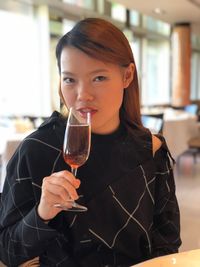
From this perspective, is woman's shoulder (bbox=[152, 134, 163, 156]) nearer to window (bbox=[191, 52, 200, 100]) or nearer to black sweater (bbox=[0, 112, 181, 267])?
black sweater (bbox=[0, 112, 181, 267])

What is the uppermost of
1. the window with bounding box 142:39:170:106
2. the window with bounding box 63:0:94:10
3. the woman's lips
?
the window with bounding box 63:0:94:10

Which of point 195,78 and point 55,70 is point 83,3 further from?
point 195,78

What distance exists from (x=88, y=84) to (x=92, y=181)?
297mm

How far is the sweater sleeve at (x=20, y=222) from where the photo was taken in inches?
40.9

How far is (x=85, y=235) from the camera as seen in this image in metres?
1.13

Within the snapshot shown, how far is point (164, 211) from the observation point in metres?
1.30

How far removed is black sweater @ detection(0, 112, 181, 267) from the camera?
3.59 feet

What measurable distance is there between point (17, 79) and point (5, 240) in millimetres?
5889

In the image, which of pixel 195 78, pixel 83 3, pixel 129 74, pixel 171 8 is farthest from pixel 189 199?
pixel 195 78

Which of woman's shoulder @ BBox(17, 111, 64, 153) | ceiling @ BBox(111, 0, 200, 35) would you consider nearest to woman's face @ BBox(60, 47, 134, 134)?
woman's shoulder @ BBox(17, 111, 64, 153)

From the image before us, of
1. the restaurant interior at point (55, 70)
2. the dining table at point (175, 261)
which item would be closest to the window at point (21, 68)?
the restaurant interior at point (55, 70)

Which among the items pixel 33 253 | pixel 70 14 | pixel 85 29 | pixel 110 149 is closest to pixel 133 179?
pixel 110 149

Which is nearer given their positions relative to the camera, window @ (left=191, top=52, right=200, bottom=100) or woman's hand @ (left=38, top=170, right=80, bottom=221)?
woman's hand @ (left=38, top=170, right=80, bottom=221)

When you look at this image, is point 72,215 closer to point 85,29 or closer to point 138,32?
point 85,29
